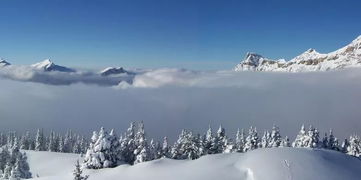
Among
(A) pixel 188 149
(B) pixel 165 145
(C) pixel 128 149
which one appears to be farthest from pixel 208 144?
(C) pixel 128 149

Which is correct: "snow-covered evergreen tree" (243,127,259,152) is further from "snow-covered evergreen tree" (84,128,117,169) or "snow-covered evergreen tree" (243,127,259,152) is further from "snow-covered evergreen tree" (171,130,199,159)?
"snow-covered evergreen tree" (84,128,117,169)

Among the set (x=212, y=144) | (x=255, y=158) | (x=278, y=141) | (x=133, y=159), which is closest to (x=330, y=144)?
(x=278, y=141)

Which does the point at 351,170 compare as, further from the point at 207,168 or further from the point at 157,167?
the point at 157,167

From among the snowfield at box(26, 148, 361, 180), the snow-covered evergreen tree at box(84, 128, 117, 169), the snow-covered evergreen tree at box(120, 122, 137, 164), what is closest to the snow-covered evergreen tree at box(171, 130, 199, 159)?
the snow-covered evergreen tree at box(120, 122, 137, 164)

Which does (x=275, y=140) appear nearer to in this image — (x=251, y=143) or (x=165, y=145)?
(x=251, y=143)

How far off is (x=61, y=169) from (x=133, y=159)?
37.6 metres

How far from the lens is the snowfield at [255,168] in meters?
59.8

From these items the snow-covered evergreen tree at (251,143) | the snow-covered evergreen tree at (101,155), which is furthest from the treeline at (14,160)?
the snow-covered evergreen tree at (251,143)

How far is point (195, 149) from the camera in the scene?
332ft

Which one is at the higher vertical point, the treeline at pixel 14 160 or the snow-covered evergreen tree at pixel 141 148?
the snow-covered evergreen tree at pixel 141 148

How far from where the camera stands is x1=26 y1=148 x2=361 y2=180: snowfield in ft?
196

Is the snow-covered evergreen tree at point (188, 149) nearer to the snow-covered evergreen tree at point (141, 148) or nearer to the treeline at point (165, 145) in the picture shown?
the treeline at point (165, 145)

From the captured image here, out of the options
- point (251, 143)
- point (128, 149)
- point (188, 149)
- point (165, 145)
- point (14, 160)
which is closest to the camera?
point (188, 149)

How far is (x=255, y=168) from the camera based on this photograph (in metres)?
61.9
